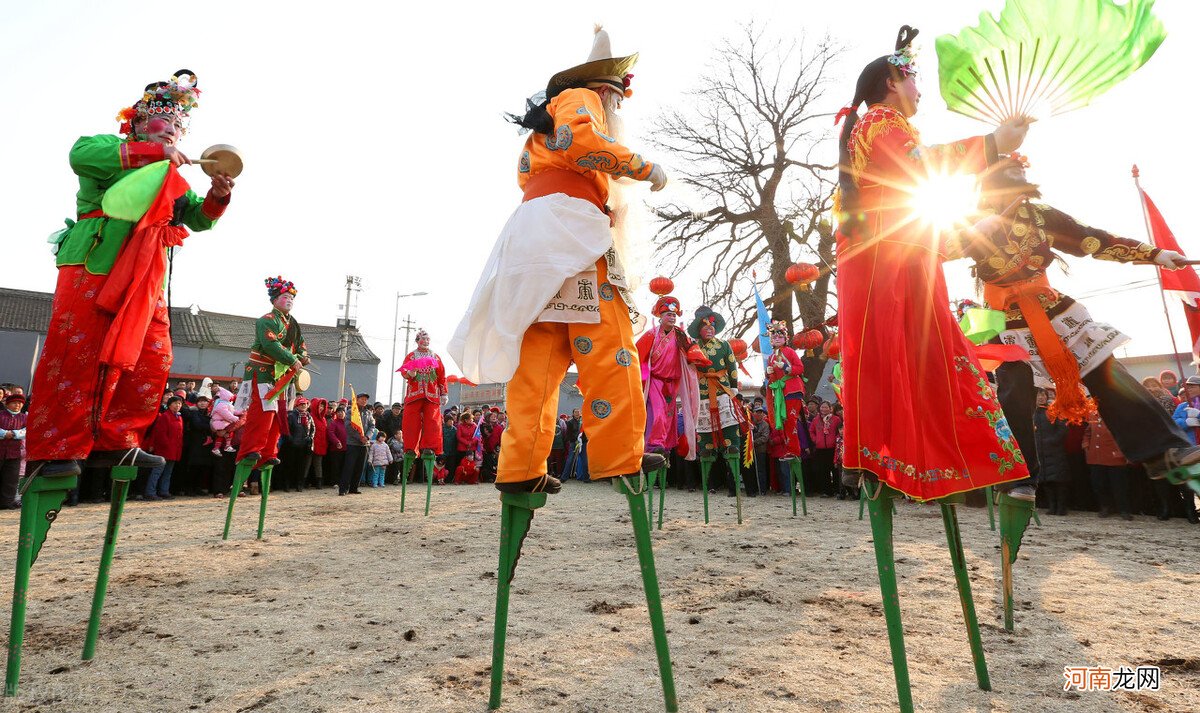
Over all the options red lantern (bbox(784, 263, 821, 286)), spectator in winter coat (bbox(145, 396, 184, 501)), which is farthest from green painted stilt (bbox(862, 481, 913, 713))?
spectator in winter coat (bbox(145, 396, 184, 501))

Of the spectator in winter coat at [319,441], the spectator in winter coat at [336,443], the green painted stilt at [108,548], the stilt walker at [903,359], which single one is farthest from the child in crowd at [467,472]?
the stilt walker at [903,359]

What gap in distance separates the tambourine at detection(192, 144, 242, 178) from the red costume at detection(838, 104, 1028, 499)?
2.63m

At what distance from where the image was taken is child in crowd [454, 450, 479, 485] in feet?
53.6

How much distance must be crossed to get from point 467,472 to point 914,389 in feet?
49.5

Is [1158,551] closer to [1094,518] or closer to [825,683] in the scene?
[1094,518]

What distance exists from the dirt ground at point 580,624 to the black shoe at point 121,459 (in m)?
0.77

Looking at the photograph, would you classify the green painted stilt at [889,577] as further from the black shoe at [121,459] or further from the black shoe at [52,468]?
the black shoe at [52,468]

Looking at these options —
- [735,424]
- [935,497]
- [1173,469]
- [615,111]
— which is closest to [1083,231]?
[1173,469]

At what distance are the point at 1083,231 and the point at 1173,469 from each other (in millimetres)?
1168

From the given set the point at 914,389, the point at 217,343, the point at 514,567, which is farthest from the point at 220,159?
the point at 217,343

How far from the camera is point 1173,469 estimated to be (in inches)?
107

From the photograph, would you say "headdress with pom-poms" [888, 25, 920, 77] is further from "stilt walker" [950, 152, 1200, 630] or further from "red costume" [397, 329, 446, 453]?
"red costume" [397, 329, 446, 453]

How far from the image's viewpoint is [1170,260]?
2.94m

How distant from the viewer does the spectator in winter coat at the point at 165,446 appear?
10.6 metres
